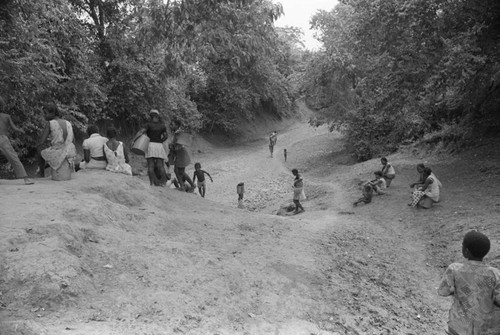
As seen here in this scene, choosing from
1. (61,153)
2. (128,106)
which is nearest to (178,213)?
(61,153)

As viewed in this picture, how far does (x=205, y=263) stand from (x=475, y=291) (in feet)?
10.3

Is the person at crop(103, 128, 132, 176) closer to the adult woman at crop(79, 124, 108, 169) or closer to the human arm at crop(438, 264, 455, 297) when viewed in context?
the adult woman at crop(79, 124, 108, 169)

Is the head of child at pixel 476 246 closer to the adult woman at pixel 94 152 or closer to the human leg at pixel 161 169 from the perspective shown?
the adult woman at pixel 94 152

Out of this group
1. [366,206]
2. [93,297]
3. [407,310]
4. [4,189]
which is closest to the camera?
[93,297]

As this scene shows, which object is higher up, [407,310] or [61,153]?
[61,153]

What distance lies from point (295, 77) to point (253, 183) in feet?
35.7

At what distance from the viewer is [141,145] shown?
905cm

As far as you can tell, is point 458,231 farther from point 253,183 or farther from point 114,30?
point 114,30

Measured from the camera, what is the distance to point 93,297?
4301 mm

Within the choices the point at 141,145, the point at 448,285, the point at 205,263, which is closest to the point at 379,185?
the point at 141,145

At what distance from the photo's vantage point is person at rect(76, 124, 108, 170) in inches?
332

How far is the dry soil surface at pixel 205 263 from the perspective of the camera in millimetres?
4168

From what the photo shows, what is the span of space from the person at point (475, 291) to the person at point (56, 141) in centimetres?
617

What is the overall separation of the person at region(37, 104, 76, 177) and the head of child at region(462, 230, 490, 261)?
6.23 metres
